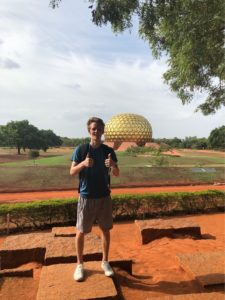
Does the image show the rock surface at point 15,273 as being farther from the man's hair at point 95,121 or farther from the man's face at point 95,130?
the man's hair at point 95,121

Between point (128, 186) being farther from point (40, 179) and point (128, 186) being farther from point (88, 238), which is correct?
point (88, 238)

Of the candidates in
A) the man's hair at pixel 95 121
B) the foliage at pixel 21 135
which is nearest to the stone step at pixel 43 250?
the man's hair at pixel 95 121

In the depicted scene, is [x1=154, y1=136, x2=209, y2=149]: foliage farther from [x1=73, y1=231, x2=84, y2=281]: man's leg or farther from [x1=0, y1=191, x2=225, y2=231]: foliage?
[x1=73, y1=231, x2=84, y2=281]: man's leg

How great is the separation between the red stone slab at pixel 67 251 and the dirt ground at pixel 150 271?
1.11 feet

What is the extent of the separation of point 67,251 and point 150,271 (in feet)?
4.13

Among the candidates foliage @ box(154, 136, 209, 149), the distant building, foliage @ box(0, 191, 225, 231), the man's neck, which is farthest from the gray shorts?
foliage @ box(154, 136, 209, 149)

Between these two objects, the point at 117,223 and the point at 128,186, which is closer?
the point at 117,223

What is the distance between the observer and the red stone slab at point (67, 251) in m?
4.96

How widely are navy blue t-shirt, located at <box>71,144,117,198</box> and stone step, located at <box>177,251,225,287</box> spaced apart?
1.58 metres

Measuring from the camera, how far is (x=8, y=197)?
16.2m

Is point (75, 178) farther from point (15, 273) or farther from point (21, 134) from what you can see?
point (21, 134)

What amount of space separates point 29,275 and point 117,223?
20.1 feet

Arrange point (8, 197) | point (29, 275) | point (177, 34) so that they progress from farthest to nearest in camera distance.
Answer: point (8, 197) < point (177, 34) < point (29, 275)

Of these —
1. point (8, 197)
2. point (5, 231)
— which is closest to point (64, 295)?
point (5, 231)
